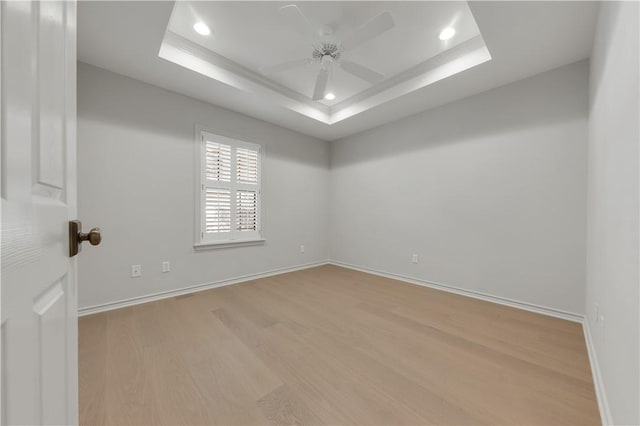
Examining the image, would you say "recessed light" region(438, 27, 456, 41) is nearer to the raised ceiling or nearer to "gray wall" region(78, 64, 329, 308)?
the raised ceiling

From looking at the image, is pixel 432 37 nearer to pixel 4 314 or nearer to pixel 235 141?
pixel 235 141

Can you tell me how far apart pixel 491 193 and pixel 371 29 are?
7.28 ft

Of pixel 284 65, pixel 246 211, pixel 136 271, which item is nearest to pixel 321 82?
pixel 284 65

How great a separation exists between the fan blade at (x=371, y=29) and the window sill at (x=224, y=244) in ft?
8.89

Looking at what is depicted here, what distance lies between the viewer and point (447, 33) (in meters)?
2.26

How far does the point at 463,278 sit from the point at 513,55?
2411 mm

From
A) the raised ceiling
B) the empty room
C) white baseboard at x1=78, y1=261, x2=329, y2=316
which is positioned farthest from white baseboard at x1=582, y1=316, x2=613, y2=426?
white baseboard at x1=78, y1=261, x2=329, y2=316

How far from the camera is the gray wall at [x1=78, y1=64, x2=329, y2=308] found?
7.89 ft

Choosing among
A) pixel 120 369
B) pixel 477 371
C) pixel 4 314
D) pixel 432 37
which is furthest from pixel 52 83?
pixel 432 37

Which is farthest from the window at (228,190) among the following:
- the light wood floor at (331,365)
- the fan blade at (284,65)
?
the fan blade at (284,65)

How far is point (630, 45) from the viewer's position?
0.97m

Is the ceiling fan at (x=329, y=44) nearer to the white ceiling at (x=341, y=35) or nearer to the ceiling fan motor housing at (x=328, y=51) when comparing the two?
the ceiling fan motor housing at (x=328, y=51)

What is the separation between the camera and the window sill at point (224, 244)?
3111 mm

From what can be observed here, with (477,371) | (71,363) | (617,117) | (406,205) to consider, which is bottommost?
(477,371)
